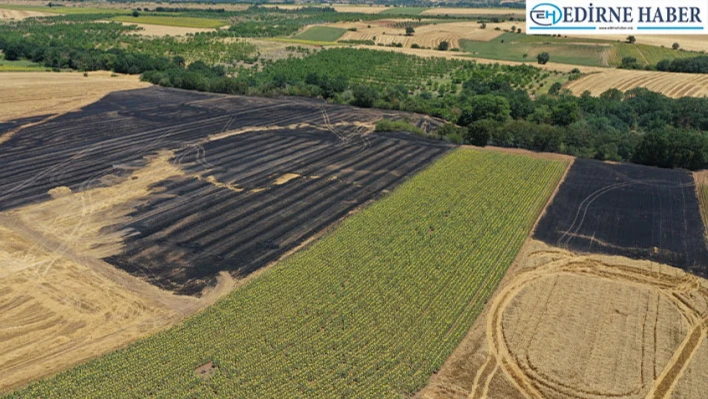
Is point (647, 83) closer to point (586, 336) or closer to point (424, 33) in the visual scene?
point (424, 33)

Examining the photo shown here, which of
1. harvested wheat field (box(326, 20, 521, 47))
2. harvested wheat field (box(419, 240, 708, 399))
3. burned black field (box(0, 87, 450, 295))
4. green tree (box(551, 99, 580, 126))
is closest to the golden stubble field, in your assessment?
burned black field (box(0, 87, 450, 295))

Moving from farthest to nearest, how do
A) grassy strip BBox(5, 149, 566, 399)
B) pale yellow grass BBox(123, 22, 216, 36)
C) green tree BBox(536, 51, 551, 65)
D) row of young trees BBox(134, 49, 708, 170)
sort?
1. pale yellow grass BBox(123, 22, 216, 36)
2. green tree BBox(536, 51, 551, 65)
3. row of young trees BBox(134, 49, 708, 170)
4. grassy strip BBox(5, 149, 566, 399)

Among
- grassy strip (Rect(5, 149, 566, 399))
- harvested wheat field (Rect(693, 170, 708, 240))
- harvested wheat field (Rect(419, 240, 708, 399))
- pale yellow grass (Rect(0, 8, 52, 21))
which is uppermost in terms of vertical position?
pale yellow grass (Rect(0, 8, 52, 21))

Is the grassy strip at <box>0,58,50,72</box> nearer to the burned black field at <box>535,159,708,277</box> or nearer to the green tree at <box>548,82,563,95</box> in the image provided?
the green tree at <box>548,82,563,95</box>

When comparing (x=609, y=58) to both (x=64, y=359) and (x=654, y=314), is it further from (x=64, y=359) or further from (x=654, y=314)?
(x=64, y=359)

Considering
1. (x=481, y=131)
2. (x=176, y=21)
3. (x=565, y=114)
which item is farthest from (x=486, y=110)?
(x=176, y=21)

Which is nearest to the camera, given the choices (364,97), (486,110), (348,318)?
(348,318)

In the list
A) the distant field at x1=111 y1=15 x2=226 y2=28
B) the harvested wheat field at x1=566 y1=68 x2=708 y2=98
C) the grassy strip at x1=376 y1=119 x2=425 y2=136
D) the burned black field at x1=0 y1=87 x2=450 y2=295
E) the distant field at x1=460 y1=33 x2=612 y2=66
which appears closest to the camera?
the burned black field at x1=0 y1=87 x2=450 y2=295

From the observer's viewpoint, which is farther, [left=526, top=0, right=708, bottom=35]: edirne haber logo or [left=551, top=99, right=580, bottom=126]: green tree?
[left=526, top=0, right=708, bottom=35]: edirne haber logo
